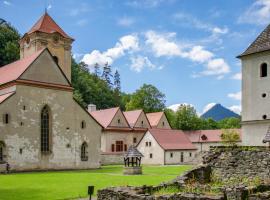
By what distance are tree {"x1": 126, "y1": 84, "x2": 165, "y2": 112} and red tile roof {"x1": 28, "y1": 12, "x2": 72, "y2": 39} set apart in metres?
43.7

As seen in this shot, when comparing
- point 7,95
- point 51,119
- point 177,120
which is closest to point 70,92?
point 51,119

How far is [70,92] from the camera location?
46281 mm

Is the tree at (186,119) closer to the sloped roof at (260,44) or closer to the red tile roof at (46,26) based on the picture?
the red tile roof at (46,26)

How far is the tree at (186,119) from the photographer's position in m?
97.7

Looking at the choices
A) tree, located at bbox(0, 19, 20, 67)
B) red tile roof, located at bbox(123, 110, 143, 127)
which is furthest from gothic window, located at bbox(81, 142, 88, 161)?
tree, located at bbox(0, 19, 20, 67)

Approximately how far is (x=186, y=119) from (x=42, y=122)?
59798 mm

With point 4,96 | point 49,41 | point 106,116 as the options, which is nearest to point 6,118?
point 4,96

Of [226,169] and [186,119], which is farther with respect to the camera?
[186,119]

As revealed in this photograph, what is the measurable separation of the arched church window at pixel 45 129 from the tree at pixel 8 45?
186 feet

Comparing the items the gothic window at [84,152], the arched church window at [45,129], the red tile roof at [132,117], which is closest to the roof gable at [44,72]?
the arched church window at [45,129]

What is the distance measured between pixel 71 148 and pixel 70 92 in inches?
255

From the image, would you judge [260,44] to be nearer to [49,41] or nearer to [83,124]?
[83,124]

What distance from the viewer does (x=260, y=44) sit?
39.5m

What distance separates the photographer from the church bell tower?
54.9 m
